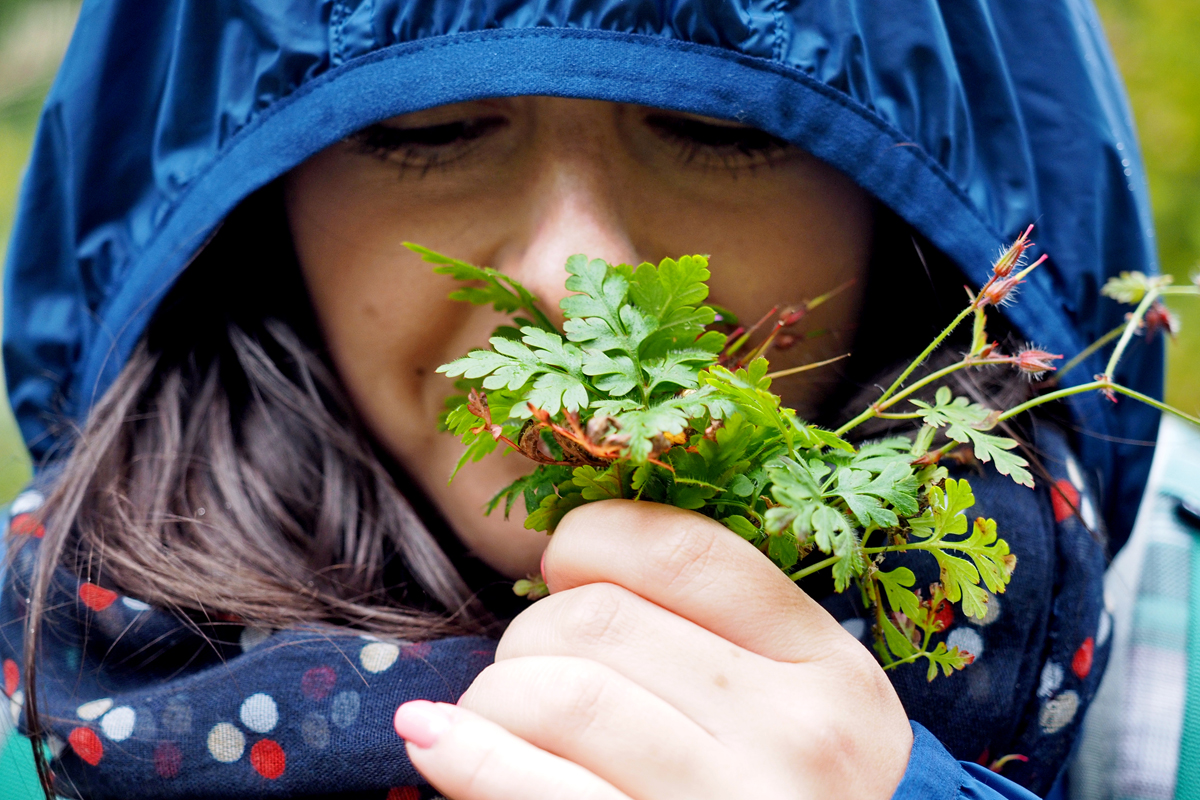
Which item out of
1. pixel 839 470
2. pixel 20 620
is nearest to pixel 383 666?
pixel 20 620

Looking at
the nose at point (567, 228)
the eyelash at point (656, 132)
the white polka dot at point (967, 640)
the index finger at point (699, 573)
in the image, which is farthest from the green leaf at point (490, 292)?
the white polka dot at point (967, 640)

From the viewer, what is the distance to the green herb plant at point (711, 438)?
3.48 ft

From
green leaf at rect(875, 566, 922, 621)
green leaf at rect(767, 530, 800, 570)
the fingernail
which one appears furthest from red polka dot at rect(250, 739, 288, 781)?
green leaf at rect(875, 566, 922, 621)

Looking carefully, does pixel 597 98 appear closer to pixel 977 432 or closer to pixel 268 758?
pixel 977 432

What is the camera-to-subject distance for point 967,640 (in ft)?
5.33

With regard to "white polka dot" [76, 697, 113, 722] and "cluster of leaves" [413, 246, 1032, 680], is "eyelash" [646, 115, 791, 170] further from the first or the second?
"white polka dot" [76, 697, 113, 722]

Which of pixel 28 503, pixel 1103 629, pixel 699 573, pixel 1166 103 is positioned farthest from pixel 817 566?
pixel 1166 103

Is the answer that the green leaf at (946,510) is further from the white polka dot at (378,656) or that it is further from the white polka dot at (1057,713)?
the white polka dot at (378,656)

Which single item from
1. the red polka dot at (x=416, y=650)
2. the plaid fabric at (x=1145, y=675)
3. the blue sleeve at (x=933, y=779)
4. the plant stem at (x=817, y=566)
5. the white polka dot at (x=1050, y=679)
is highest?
the plant stem at (x=817, y=566)

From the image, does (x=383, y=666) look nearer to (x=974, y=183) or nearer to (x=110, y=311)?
(x=110, y=311)

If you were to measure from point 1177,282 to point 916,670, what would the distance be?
748cm

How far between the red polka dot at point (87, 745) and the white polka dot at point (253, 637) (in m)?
0.28

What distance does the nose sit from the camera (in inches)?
61.7

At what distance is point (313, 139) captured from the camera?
1.69 m
